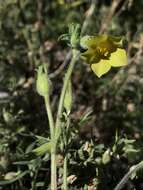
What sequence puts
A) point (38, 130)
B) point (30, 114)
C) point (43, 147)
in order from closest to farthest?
point (43, 147) < point (38, 130) < point (30, 114)

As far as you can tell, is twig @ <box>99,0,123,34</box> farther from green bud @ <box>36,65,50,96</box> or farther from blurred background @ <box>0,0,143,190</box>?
green bud @ <box>36,65,50,96</box>

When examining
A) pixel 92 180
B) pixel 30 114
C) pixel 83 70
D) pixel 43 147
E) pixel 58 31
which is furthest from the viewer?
pixel 58 31

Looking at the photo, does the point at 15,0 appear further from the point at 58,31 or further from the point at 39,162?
the point at 39,162

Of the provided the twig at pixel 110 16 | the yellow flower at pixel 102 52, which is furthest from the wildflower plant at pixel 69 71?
the twig at pixel 110 16

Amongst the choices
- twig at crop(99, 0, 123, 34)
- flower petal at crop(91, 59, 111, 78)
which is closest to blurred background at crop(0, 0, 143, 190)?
twig at crop(99, 0, 123, 34)

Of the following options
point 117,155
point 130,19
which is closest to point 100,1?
point 130,19

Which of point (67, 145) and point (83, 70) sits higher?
point (83, 70)
